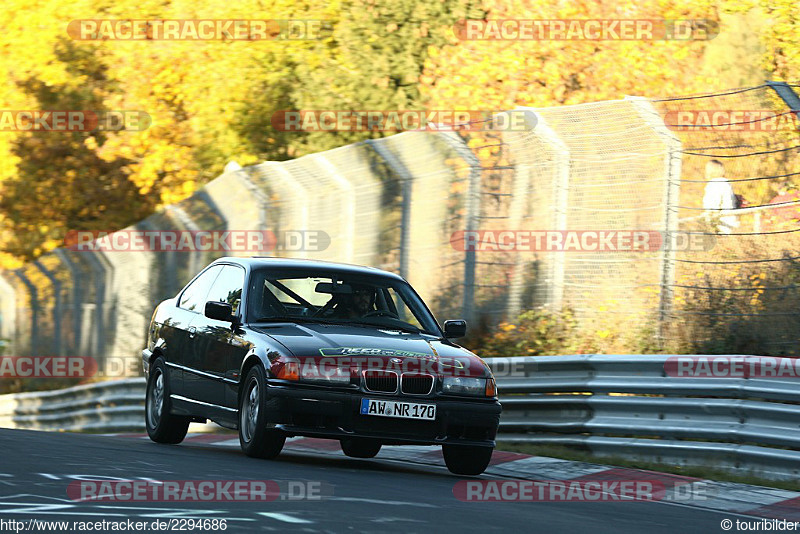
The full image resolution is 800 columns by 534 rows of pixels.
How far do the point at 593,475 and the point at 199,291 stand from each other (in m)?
3.84

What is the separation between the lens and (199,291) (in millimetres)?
12320

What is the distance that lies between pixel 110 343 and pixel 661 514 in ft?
58.6

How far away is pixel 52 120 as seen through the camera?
1480 inches

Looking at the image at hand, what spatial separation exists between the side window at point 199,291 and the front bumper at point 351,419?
252 cm

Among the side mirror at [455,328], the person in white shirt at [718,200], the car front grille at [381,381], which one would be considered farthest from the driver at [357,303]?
the person in white shirt at [718,200]

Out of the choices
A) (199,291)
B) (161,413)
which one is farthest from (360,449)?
(199,291)

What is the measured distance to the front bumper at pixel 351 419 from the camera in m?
9.60

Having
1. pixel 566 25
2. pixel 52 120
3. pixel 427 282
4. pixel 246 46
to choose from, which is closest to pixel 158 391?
pixel 427 282

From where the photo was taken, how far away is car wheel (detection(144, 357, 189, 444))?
40.0ft

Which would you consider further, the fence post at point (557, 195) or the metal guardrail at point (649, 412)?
the fence post at point (557, 195)

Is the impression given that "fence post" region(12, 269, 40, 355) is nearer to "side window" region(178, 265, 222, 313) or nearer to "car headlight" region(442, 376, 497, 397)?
"side window" region(178, 265, 222, 313)

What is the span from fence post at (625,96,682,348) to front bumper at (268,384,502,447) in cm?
392

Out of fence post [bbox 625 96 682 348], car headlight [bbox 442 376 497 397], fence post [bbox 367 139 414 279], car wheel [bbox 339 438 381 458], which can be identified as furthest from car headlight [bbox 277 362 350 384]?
fence post [bbox 367 139 414 279]

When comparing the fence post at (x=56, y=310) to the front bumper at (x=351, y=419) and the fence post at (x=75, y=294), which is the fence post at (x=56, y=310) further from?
the front bumper at (x=351, y=419)
